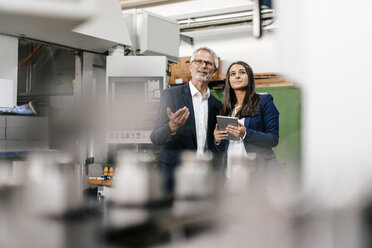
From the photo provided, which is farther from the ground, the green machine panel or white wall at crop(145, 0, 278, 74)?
white wall at crop(145, 0, 278, 74)

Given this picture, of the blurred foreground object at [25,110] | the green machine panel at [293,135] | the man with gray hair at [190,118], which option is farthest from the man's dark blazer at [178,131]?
the blurred foreground object at [25,110]

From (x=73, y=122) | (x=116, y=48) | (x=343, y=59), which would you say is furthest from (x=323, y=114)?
(x=116, y=48)

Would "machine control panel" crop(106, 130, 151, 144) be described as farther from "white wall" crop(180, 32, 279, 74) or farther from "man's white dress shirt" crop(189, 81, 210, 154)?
"white wall" crop(180, 32, 279, 74)

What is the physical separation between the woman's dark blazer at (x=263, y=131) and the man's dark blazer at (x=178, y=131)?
57 mm

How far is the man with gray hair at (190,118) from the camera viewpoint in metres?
0.71

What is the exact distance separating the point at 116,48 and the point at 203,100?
476 mm

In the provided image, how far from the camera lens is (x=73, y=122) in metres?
0.60

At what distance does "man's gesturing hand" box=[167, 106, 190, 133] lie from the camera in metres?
0.71

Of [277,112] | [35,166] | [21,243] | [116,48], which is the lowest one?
[21,243]

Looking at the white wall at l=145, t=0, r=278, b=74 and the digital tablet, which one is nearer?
the white wall at l=145, t=0, r=278, b=74

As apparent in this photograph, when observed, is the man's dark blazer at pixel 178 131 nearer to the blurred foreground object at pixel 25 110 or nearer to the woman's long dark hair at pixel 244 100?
the woman's long dark hair at pixel 244 100

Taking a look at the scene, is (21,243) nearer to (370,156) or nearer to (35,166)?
(35,166)

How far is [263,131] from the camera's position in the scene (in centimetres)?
78

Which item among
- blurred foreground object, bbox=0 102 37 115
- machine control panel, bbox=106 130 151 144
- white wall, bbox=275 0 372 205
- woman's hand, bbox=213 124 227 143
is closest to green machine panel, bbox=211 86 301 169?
white wall, bbox=275 0 372 205
